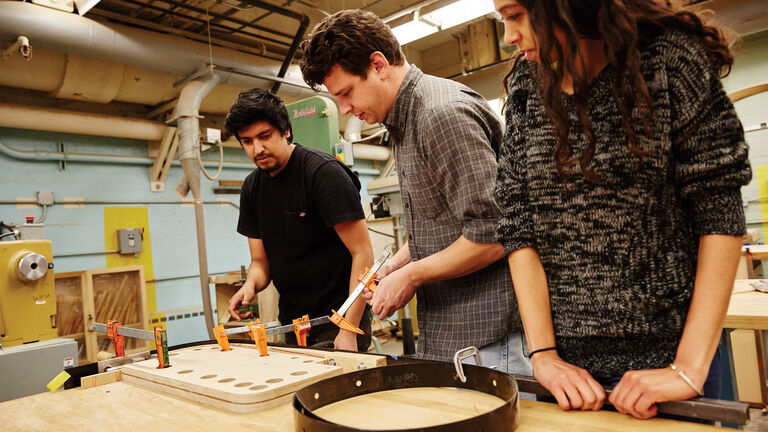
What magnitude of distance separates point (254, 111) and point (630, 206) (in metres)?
1.34

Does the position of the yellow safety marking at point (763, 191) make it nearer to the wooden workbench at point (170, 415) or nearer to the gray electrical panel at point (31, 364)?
the wooden workbench at point (170, 415)

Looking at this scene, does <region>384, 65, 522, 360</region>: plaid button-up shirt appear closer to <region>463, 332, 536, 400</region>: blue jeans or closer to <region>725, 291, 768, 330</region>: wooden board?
<region>463, 332, 536, 400</region>: blue jeans

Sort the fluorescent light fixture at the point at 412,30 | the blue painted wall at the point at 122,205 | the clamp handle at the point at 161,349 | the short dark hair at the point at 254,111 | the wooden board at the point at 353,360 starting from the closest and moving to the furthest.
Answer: the wooden board at the point at 353,360 < the clamp handle at the point at 161,349 < the short dark hair at the point at 254,111 < the fluorescent light fixture at the point at 412,30 < the blue painted wall at the point at 122,205

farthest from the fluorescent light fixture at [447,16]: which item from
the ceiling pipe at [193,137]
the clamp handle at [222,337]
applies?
the clamp handle at [222,337]

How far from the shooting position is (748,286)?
2145mm

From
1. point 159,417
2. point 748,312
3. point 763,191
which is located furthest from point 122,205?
point 763,191

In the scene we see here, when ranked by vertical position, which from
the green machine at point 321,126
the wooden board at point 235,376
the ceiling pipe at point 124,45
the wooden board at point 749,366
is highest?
the ceiling pipe at point 124,45

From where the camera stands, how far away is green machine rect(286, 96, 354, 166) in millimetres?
2906

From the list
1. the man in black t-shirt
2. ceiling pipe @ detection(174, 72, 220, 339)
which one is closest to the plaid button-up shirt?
the man in black t-shirt

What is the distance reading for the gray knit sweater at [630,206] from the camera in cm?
66

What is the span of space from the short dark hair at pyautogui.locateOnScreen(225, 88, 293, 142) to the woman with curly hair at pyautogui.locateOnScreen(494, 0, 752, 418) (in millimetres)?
1106

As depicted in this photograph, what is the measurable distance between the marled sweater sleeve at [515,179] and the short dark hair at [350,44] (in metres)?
0.46

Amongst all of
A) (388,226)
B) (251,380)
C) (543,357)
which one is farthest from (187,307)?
(543,357)

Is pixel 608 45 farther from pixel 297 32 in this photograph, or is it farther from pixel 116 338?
pixel 297 32
